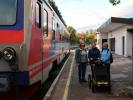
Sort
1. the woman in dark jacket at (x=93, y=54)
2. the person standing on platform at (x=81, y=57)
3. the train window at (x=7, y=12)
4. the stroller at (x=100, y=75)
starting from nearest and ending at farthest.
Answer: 1. the train window at (x=7, y=12)
2. the stroller at (x=100, y=75)
3. the woman in dark jacket at (x=93, y=54)
4. the person standing on platform at (x=81, y=57)

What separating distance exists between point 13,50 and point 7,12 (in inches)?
40.1

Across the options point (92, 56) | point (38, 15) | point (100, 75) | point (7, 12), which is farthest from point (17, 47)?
point (92, 56)

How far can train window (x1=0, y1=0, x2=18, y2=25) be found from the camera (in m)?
8.87

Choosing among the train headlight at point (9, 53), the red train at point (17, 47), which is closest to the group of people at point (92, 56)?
the red train at point (17, 47)

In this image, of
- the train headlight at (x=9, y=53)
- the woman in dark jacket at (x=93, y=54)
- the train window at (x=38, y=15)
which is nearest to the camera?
the train headlight at (x=9, y=53)

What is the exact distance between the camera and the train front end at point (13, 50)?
842 centimetres

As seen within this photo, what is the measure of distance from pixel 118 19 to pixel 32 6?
2622 centimetres

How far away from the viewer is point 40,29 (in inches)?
408

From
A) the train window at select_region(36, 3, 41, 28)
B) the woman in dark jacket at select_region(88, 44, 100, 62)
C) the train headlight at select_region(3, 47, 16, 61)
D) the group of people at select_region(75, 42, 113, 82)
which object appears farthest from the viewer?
the woman in dark jacket at select_region(88, 44, 100, 62)

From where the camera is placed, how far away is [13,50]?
333 inches

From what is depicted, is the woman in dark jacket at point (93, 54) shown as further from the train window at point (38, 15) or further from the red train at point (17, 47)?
the red train at point (17, 47)

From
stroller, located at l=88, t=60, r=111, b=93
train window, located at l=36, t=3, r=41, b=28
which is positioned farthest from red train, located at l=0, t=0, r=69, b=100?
stroller, located at l=88, t=60, r=111, b=93

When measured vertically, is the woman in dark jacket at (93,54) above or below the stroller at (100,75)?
→ above

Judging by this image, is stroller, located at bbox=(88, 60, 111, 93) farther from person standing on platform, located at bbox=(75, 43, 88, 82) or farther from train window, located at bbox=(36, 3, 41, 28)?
train window, located at bbox=(36, 3, 41, 28)
